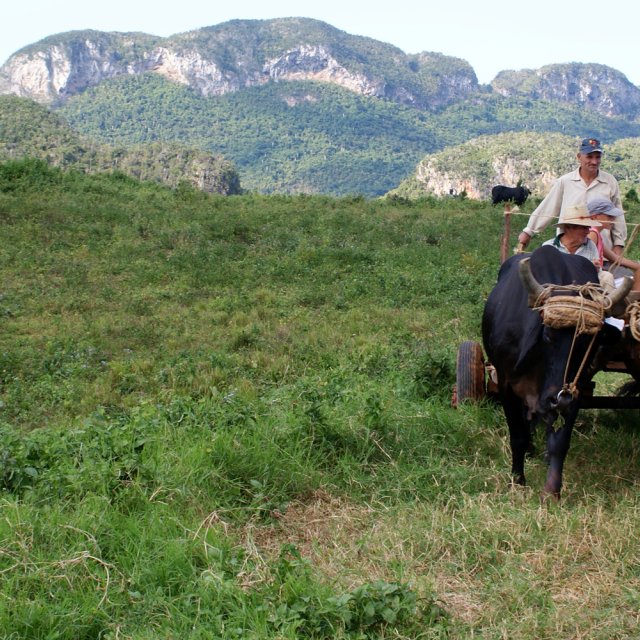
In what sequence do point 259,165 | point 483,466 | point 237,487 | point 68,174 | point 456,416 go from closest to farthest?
point 237,487, point 483,466, point 456,416, point 68,174, point 259,165

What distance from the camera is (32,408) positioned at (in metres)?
7.69

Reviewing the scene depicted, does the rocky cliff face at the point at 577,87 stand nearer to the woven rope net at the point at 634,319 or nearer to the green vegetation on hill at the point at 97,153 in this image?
the green vegetation on hill at the point at 97,153

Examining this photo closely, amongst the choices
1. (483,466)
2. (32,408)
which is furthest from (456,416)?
(32,408)

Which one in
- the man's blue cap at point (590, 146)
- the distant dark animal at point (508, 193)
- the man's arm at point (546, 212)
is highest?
the man's blue cap at point (590, 146)

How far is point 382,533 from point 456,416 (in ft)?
6.79

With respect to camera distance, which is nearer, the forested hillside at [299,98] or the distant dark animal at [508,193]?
the distant dark animal at [508,193]

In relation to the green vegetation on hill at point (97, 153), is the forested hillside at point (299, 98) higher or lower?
higher

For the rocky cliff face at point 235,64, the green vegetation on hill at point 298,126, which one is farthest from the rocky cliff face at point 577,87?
the green vegetation on hill at point 298,126

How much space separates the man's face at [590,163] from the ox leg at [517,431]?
1.97 meters

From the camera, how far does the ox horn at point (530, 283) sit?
4332mm

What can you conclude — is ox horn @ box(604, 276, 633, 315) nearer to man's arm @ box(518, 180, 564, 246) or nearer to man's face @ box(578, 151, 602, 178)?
man's arm @ box(518, 180, 564, 246)

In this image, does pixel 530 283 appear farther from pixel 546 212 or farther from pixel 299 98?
pixel 299 98

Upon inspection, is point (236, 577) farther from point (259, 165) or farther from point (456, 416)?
point (259, 165)

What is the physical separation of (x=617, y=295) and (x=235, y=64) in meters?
157
